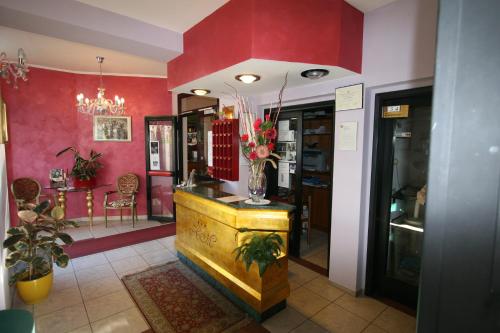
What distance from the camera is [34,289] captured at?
2.48 m

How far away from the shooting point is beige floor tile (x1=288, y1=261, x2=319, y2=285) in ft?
10.2

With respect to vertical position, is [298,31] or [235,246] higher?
[298,31]

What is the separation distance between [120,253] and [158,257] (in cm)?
64

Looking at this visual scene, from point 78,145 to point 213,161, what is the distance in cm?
291

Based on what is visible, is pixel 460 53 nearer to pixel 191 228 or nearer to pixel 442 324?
pixel 442 324

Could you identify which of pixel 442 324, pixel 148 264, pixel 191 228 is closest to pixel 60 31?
pixel 191 228

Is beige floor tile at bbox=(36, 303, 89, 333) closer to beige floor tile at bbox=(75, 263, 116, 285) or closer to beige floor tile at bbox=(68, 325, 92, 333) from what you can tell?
beige floor tile at bbox=(68, 325, 92, 333)

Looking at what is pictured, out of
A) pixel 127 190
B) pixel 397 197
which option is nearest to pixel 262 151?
pixel 397 197

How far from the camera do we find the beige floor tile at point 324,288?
9.14 feet

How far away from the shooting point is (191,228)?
10.7 feet

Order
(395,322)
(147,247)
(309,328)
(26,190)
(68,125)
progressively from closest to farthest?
(309,328), (395,322), (147,247), (26,190), (68,125)

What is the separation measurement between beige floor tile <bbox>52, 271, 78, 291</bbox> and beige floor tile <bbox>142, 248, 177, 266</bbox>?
0.87 meters

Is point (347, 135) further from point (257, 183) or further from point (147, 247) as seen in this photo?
point (147, 247)

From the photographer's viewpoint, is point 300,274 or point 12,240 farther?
point 300,274
